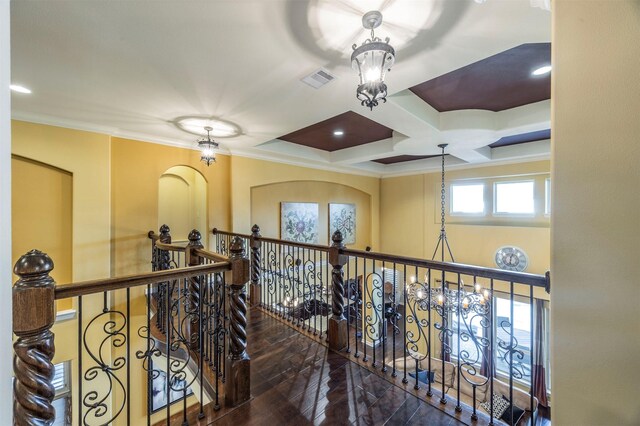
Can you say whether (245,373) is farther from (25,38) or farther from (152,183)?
(152,183)

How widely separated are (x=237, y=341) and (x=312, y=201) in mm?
5065

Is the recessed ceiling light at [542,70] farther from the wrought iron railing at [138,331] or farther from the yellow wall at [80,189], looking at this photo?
the yellow wall at [80,189]

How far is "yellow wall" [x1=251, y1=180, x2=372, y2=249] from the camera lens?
5758mm

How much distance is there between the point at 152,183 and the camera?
4.33 metres

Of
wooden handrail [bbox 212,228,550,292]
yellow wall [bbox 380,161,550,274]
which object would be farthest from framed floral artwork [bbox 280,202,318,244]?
wooden handrail [bbox 212,228,550,292]

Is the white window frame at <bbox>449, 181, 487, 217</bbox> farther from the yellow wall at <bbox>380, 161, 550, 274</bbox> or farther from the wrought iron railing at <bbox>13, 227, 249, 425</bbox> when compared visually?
the wrought iron railing at <bbox>13, 227, 249, 425</bbox>

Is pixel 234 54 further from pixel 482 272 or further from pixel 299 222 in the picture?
pixel 299 222

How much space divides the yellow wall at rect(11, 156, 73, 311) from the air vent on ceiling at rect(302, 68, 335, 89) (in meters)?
3.60

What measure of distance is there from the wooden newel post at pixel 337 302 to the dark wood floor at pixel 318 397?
0.12 m

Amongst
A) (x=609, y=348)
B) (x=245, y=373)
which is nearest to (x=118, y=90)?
(x=245, y=373)

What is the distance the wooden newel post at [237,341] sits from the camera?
1.90 meters

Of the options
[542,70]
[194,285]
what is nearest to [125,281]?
[194,285]

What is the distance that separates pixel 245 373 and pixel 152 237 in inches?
124

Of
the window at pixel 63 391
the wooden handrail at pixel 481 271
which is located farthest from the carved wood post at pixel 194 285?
the window at pixel 63 391
